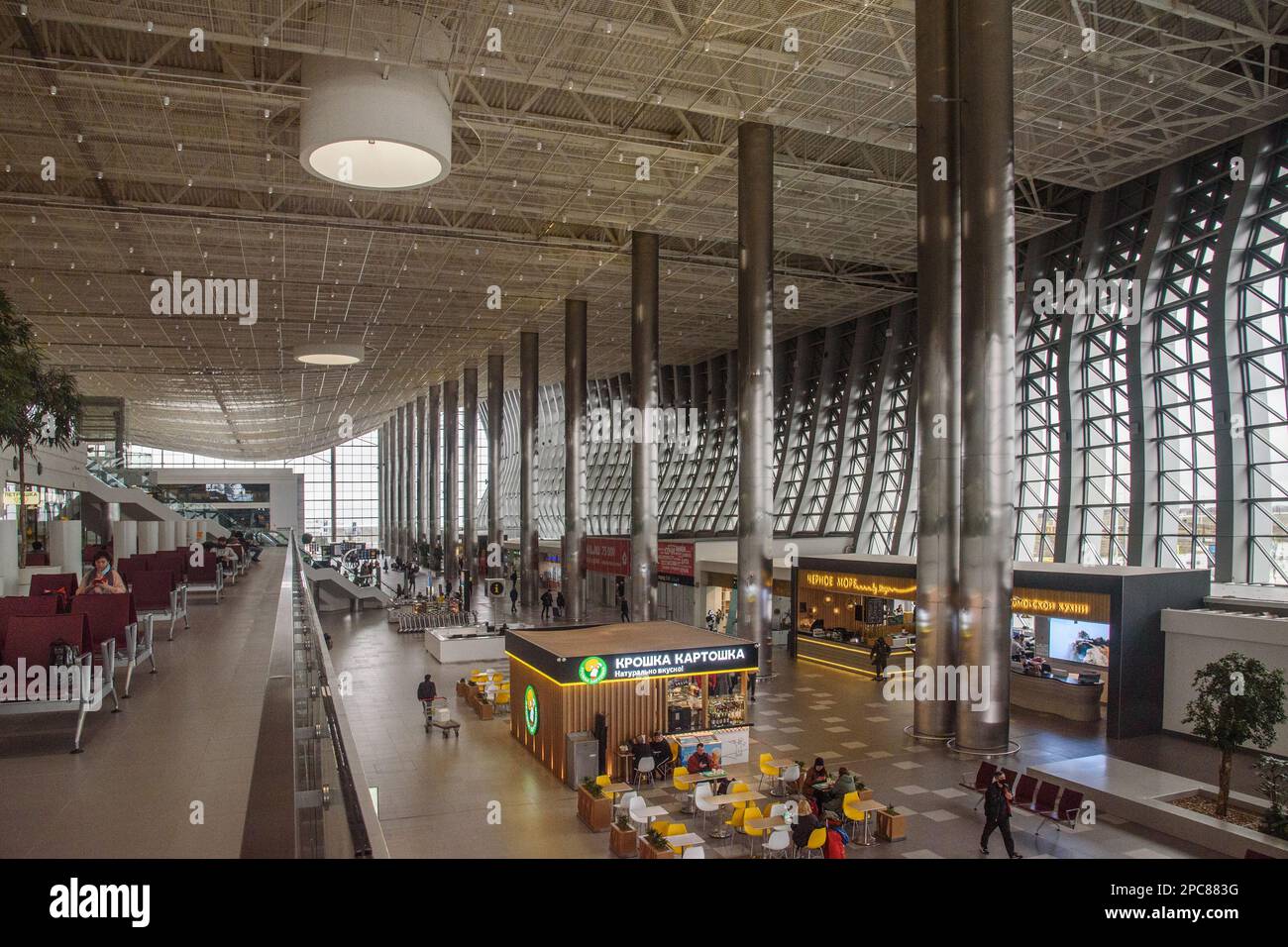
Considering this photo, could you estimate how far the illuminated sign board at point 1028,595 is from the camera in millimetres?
19188

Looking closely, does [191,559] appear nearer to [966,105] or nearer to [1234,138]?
[966,105]

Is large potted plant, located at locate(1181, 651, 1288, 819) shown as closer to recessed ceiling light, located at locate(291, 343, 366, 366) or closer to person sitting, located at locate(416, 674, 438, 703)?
person sitting, located at locate(416, 674, 438, 703)

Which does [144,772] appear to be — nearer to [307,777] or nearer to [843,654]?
[307,777]

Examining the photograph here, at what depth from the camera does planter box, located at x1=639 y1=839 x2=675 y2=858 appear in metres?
11.3

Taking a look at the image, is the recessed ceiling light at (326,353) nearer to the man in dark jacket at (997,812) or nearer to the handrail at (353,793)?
the man in dark jacket at (997,812)

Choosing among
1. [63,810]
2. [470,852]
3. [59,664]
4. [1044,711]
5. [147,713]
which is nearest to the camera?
[63,810]

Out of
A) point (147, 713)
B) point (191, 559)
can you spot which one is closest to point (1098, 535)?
point (191, 559)

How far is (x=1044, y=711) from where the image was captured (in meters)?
20.7

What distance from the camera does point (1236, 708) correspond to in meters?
12.0

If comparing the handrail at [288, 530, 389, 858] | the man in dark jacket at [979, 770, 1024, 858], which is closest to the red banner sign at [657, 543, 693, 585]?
the man in dark jacket at [979, 770, 1024, 858]

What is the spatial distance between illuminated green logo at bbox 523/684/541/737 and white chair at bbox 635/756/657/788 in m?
2.52

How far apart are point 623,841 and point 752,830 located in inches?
69.8

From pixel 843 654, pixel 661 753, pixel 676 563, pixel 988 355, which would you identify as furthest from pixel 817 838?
pixel 676 563
